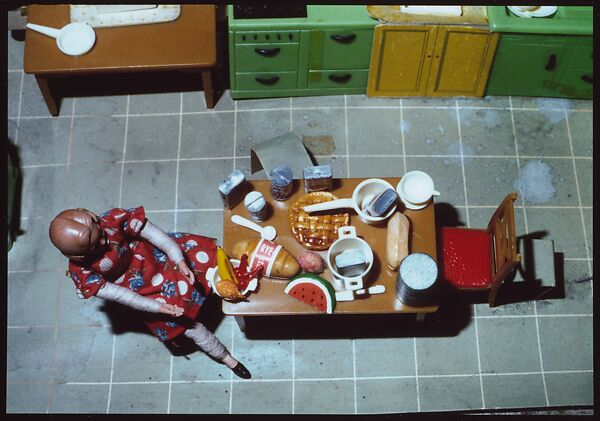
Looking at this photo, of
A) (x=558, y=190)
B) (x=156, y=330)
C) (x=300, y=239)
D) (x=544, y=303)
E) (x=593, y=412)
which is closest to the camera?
(x=300, y=239)

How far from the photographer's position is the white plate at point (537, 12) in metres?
3.80

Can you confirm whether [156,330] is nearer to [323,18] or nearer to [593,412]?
[323,18]

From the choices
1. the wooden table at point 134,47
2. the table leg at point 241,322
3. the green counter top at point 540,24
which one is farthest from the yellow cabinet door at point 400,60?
the table leg at point 241,322

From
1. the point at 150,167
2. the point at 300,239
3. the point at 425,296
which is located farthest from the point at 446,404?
the point at 150,167

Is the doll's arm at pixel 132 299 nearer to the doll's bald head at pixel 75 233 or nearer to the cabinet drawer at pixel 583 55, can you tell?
the doll's bald head at pixel 75 233

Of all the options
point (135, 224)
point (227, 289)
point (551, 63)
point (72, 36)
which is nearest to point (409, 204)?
point (227, 289)

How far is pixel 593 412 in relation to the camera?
358cm

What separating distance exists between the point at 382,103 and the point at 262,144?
98 cm

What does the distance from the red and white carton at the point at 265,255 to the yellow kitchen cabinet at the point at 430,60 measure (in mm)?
1641

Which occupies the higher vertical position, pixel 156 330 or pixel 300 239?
pixel 300 239

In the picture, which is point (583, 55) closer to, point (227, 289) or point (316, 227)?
point (316, 227)

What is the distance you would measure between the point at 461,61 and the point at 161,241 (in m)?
2.25

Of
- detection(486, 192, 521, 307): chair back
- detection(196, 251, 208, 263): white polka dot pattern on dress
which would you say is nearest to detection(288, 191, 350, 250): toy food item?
detection(196, 251, 208, 263): white polka dot pattern on dress

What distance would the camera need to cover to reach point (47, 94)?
162 inches
